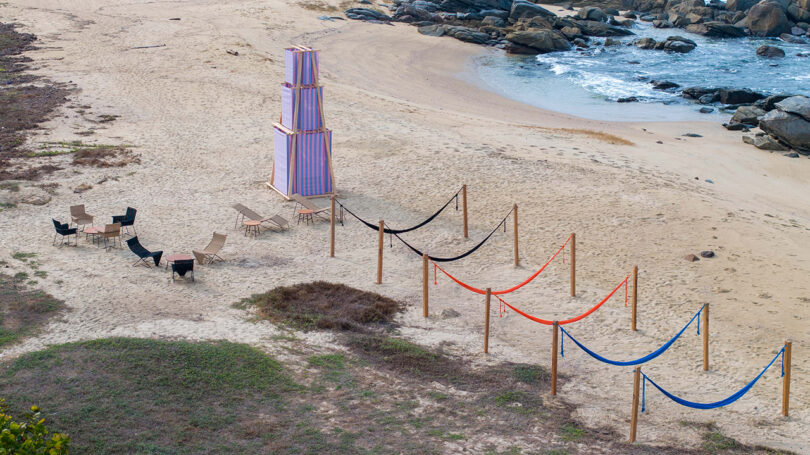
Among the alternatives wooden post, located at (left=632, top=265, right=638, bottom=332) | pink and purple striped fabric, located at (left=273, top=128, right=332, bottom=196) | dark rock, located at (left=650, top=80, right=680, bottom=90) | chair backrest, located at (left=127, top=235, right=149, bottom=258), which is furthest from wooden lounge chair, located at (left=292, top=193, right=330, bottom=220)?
dark rock, located at (left=650, top=80, right=680, bottom=90)

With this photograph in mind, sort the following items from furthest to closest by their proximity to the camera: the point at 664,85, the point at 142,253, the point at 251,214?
the point at 664,85, the point at 251,214, the point at 142,253

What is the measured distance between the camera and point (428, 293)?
1366 centimetres

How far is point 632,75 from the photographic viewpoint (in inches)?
1501

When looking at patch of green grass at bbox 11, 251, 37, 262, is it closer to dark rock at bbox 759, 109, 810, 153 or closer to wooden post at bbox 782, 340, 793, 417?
wooden post at bbox 782, 340, 793, 417

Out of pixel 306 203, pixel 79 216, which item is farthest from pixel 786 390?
pixel 79 216

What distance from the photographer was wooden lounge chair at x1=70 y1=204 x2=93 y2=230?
615 inches

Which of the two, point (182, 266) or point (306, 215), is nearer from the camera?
point (182, 266)

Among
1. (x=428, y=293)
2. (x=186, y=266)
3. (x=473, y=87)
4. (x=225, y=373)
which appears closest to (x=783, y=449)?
(x=428, y=293)

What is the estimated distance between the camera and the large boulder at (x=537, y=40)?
42.3 metres

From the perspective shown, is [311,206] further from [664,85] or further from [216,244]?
[664,85]

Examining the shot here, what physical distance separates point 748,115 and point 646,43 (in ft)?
56.6

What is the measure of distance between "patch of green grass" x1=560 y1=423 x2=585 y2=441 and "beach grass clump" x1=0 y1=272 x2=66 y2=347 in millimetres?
7771

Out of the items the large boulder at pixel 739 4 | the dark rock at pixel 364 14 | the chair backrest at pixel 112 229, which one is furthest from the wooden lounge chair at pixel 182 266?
the large boulder at pixel 739 4

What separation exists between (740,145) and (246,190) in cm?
1697
